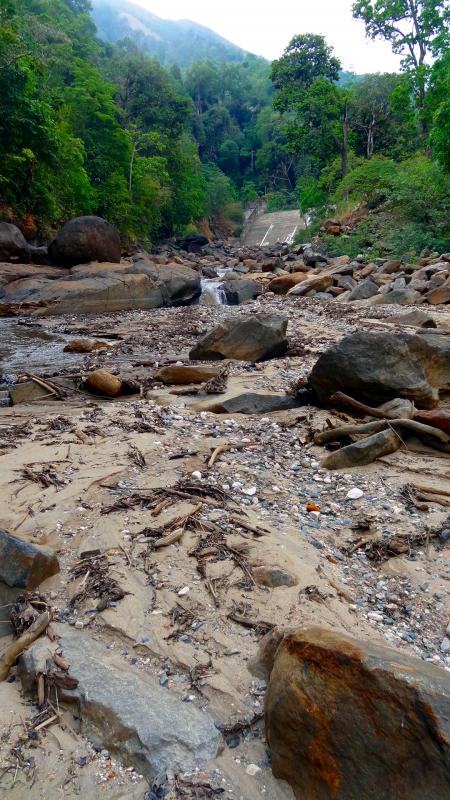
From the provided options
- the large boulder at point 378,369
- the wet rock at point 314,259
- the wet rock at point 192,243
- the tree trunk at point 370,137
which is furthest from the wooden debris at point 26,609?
the wet rock at point 192,243

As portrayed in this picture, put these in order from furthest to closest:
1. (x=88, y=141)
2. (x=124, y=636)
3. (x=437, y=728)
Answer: (x=88, y=141) < (x=124, y=636) < (x=437, y=728)

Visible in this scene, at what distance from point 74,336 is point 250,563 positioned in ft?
33.6

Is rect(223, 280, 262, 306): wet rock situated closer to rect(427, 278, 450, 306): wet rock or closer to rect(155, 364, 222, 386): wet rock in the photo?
rect(427, 278, 450, 306): wet rock

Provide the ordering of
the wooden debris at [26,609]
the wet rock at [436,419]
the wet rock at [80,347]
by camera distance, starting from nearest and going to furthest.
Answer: the wooden debris at [26,609] → the wet rock at [436,419] → the wet rock at [80,347]

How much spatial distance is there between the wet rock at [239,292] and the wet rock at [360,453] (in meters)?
13.5

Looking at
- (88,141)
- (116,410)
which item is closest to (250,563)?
(116,410)

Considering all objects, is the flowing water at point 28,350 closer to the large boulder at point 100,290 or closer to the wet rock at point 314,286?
the large boulder at point 100,290

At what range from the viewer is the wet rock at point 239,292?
18266 millimetres

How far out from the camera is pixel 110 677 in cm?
257

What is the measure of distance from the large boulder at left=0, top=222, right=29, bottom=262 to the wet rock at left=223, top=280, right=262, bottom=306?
275 inches

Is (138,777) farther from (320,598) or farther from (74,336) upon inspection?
(74,336)

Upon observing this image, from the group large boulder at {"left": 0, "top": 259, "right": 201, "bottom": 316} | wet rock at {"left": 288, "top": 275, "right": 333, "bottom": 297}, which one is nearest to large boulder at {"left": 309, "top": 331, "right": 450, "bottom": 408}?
large boulder at {"left": 0, "top": 259, "right": 201, "bottom": 316}

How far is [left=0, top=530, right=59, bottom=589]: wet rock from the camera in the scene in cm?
318

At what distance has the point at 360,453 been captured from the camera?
16.3ft
